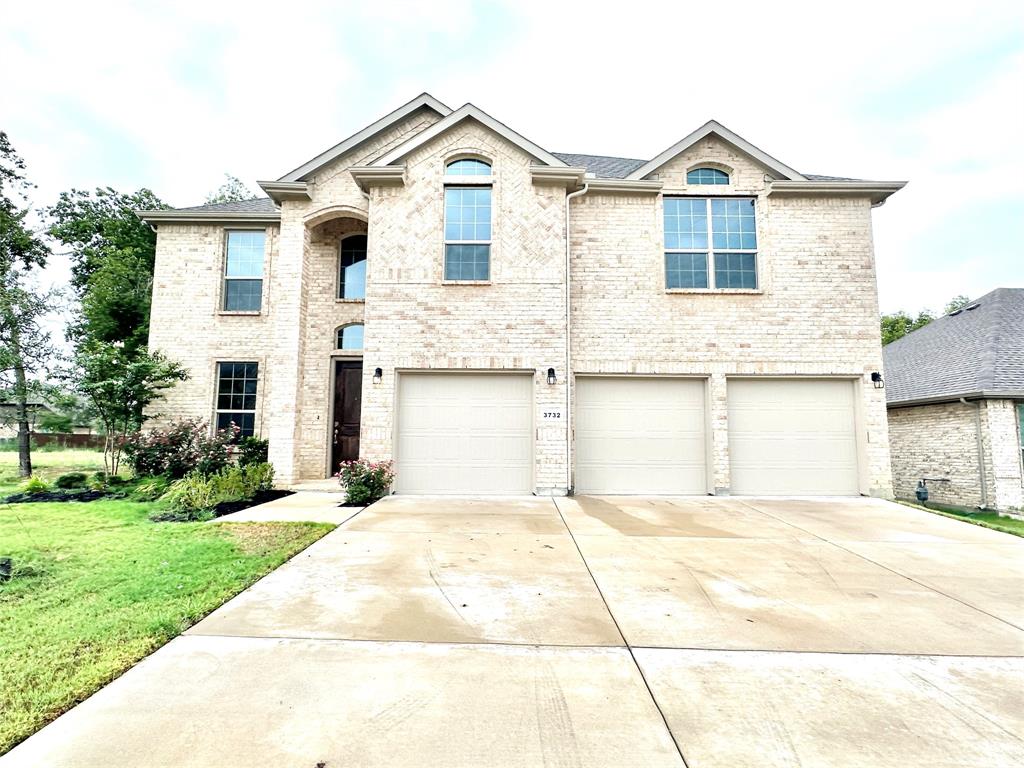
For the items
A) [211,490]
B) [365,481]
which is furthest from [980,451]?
[211,490]

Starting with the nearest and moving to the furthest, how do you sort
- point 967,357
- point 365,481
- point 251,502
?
point 251,502, point 365,481, point 967,357

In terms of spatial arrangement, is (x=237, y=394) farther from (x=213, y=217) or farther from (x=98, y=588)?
(x=98, y=588)

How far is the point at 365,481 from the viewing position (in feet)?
27.9

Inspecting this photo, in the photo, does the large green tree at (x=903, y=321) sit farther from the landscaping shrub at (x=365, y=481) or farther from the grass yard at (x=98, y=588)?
the grass yard at (x=98, y=588)

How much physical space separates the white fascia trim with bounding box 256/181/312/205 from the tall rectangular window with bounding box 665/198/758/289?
315 inches

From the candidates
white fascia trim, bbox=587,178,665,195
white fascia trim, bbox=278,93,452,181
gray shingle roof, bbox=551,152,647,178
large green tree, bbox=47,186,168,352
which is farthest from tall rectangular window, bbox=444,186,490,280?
large green tree, bbox=47,186,168,352

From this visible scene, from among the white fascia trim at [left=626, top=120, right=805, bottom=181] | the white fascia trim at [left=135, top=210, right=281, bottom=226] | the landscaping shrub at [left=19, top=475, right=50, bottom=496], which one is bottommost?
the landscaping shrub at [left=19, top=475, right=50, bottom=496]

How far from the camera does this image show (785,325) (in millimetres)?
9867

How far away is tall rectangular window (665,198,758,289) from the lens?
10148mm

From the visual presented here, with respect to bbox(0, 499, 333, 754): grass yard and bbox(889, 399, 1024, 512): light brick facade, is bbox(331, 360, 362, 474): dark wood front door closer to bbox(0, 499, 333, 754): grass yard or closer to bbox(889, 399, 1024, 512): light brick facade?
bbox(0, 499, 333, 754): grass yard

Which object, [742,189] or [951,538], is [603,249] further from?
[951,538]

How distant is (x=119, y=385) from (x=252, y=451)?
309 centimetres

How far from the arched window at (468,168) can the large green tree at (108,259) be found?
8680mm

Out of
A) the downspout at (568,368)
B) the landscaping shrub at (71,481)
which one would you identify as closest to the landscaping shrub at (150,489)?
the landscaping shrub at (71,481)
